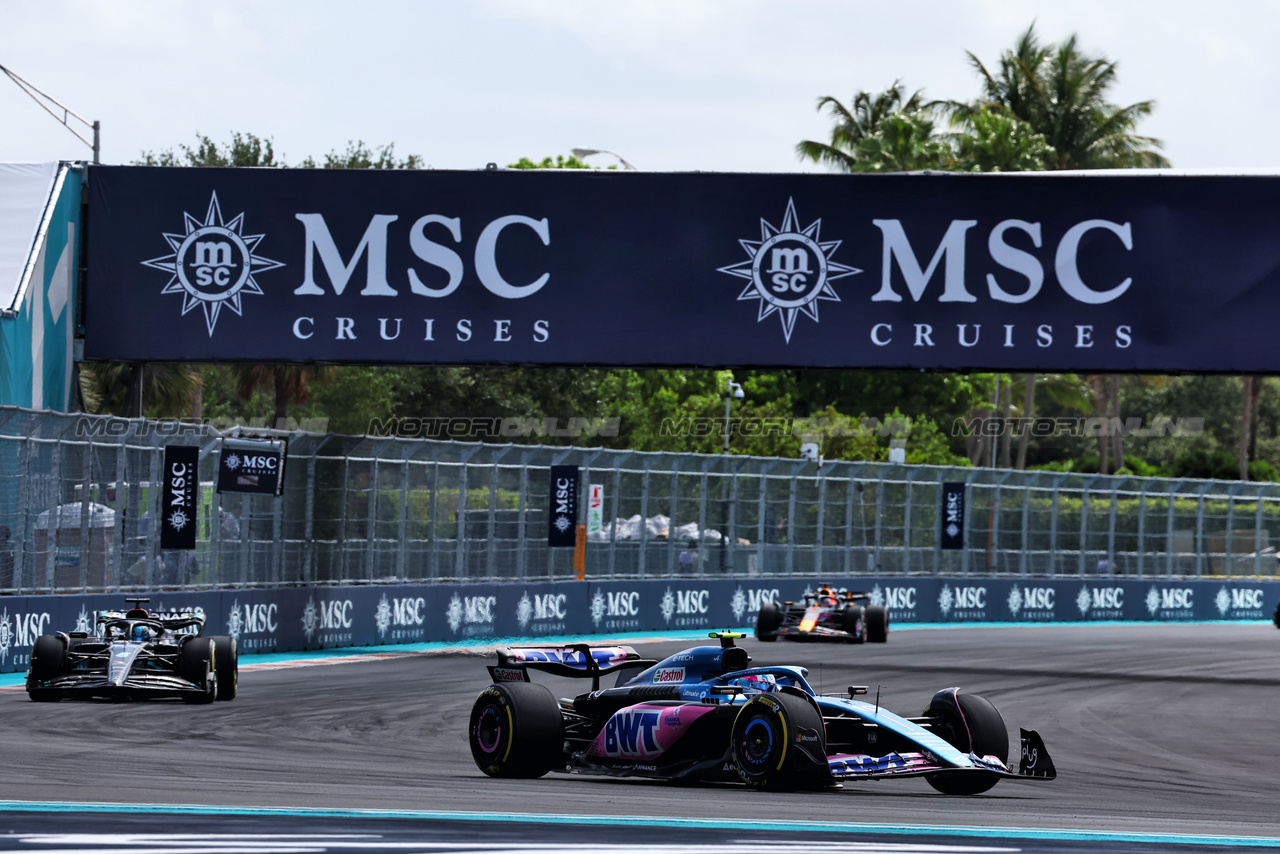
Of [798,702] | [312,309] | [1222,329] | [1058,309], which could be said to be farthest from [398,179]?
[798,702]

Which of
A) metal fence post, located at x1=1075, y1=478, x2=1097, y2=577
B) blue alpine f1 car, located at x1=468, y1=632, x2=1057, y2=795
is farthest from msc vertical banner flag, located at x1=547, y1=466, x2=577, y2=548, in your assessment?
blue alpine f1 car, located at x1=468, y1=632, x2=1057, y2=795

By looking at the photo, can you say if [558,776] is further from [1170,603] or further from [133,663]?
[1170,603]

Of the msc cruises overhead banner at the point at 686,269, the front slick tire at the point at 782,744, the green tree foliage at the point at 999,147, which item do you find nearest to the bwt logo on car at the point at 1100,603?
the green tree foliage at the point at 999,147

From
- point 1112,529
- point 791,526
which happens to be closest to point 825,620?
point 791,526

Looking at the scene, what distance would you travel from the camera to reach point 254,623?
21.6 meters

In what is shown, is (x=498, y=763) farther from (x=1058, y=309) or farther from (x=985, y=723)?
(x=1058, y=309)

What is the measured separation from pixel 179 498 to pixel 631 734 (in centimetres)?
1139

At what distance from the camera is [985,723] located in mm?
9539

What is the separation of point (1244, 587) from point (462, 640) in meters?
23.5

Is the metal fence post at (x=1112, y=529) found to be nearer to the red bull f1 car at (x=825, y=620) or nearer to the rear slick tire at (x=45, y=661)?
the red bull f1 car at (x=825, y=620)

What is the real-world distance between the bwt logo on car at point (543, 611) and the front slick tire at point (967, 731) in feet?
56.9

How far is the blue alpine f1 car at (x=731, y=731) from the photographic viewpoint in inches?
353

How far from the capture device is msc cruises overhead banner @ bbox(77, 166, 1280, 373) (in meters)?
18.9

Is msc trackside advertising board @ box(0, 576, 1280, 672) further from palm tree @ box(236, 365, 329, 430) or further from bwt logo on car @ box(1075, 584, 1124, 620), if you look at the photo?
palm tree @ box(236, 365, 329, 430)
